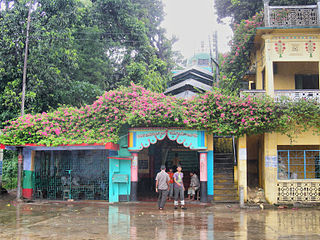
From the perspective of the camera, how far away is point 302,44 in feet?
51.9

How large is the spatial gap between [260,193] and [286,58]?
6.18m

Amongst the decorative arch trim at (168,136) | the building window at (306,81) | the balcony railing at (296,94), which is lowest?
the decorative arch trim at (168,136)

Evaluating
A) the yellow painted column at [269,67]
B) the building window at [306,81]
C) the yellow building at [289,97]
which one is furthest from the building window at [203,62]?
the yellow painted column at [269,67]

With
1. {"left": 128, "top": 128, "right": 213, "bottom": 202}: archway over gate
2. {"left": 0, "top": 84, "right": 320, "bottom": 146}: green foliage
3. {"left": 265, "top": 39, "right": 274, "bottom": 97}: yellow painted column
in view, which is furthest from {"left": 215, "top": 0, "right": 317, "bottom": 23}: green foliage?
{"left": 128, "top": 128, "right": 213, "bottom": 202}: archway over gate

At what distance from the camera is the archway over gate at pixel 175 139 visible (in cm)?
1526

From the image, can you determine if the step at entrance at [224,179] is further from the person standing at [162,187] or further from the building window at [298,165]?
the person standing at [162,187]

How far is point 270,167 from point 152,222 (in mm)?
6676

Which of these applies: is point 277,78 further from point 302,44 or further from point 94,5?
point 94,5

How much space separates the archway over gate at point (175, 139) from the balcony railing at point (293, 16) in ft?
20.1

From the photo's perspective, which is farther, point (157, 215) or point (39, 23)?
point (39, 23)

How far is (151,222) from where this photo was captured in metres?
10.7

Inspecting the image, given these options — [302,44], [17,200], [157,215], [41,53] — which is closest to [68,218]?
A: [157,215]

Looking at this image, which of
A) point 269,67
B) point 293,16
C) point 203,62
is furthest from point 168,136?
point 203,62

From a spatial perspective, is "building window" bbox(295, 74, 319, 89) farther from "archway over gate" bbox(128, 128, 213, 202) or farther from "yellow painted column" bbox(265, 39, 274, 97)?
"archway over gate" bbox(128, 128, 213, 202)
